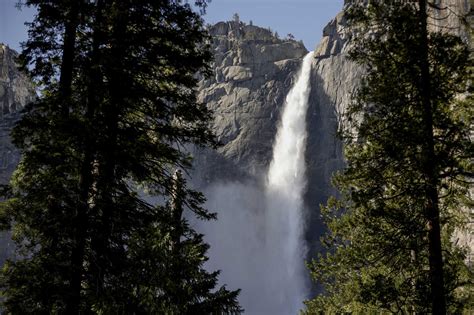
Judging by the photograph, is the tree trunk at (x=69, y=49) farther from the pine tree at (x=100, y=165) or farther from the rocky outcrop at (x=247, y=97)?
the rocky outcrop at (x=247, y=97)

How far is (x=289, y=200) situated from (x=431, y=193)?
235 feet

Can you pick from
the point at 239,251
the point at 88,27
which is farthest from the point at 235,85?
the point at 88,27

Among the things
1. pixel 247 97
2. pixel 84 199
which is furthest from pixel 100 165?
pixel 247 97

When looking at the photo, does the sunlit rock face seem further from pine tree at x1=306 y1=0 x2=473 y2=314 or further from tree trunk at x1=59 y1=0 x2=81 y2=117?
pine tree at x1=306 y1=0 x2=473 y2=314

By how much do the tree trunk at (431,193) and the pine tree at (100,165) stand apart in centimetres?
352

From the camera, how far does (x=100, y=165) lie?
293 inches

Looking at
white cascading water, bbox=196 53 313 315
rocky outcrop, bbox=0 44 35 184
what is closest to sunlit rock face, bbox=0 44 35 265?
rocky outcrop, bbox=0 44 35 184

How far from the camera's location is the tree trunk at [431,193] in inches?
275

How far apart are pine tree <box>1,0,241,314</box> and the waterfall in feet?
212

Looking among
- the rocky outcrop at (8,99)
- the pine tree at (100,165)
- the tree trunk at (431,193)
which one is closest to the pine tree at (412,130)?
the tree trunk at (431,193)

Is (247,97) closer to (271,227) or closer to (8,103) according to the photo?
(271,227)

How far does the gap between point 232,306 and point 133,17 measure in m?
5.41

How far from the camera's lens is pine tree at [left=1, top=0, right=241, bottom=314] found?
23.2 feet

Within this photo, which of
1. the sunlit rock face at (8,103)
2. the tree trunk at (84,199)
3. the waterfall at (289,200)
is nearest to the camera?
the tree trunk at (84,199)
